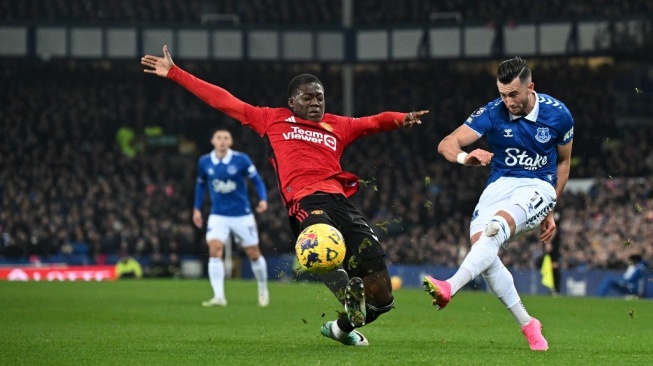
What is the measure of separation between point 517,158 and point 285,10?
130 feet

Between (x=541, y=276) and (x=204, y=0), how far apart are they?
89.2 feet

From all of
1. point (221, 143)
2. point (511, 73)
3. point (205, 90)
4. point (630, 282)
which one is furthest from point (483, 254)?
point (630, 282)

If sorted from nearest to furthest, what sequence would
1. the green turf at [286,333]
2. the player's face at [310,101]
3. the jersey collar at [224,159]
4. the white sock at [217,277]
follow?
the green turf at [286,333]
the player's face at [310,101]
the white sock at [217,277]
the jersey collar at [224,159]

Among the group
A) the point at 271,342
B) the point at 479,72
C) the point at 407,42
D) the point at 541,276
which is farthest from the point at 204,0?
the point at 271,342

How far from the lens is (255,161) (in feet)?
141

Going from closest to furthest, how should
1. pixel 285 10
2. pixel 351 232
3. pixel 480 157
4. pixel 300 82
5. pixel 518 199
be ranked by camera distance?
pixel 480 157, pixel 518 199, pixel 351 232, pixel 300 82, pixel 285 10

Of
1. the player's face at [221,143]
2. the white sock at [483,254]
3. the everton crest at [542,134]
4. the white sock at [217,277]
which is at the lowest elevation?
the white sock at [217,277]

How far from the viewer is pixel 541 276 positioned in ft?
84.9

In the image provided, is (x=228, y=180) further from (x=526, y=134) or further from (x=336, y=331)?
(x=526, y=134)

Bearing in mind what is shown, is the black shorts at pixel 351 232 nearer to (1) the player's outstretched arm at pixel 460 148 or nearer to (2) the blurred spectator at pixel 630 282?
(1) the player's outstretched arm at pixel 460 148

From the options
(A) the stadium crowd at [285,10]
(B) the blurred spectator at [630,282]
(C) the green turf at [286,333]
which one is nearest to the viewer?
(C) the green turf at [286,333]

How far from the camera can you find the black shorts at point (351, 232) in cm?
912

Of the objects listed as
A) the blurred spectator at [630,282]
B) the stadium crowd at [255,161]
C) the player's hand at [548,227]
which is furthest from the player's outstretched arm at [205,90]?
the stadium crowd at [255,161]

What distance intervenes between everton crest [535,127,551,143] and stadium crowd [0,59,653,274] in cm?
1693
